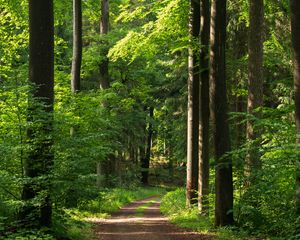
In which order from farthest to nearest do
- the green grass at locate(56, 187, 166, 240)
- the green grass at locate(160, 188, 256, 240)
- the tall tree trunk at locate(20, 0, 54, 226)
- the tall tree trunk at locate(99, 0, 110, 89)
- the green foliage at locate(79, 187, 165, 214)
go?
the tall tree trunk at locate(99, 0, 110, 89), the green foliage at locate(79, 187, 165, 214), the green grass at locate(160, 188, 256, 240), the green grass at locate(56, 187, 166, 240), the tall tree trunk at locate(20, 0, 54, 226)

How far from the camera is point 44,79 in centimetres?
970

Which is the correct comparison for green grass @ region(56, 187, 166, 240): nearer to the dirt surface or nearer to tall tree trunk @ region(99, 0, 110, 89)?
the dirt surface

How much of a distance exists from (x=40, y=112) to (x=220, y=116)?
5109mm

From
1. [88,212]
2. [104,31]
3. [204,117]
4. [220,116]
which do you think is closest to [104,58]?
[104,31]

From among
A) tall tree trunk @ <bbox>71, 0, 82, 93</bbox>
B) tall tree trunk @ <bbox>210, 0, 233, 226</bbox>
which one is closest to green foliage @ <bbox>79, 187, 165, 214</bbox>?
tall tree trunk @ <bbox>210, 0, 233, 226</bbox>

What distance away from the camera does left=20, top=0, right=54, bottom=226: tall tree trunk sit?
360 inches

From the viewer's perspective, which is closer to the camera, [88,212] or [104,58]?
[88,212]

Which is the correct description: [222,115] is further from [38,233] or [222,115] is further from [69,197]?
[38,233]

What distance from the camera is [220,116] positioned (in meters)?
12.1

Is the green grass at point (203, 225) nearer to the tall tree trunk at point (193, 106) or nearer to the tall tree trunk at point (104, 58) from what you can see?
the tall tree trunk at point (193, 106)

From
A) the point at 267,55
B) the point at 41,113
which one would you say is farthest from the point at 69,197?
the point at 267,55

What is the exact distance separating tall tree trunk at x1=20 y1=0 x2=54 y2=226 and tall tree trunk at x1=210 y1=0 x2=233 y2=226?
461 centimetres

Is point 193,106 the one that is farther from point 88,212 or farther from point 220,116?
point 88,212

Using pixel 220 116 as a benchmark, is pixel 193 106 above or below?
above
